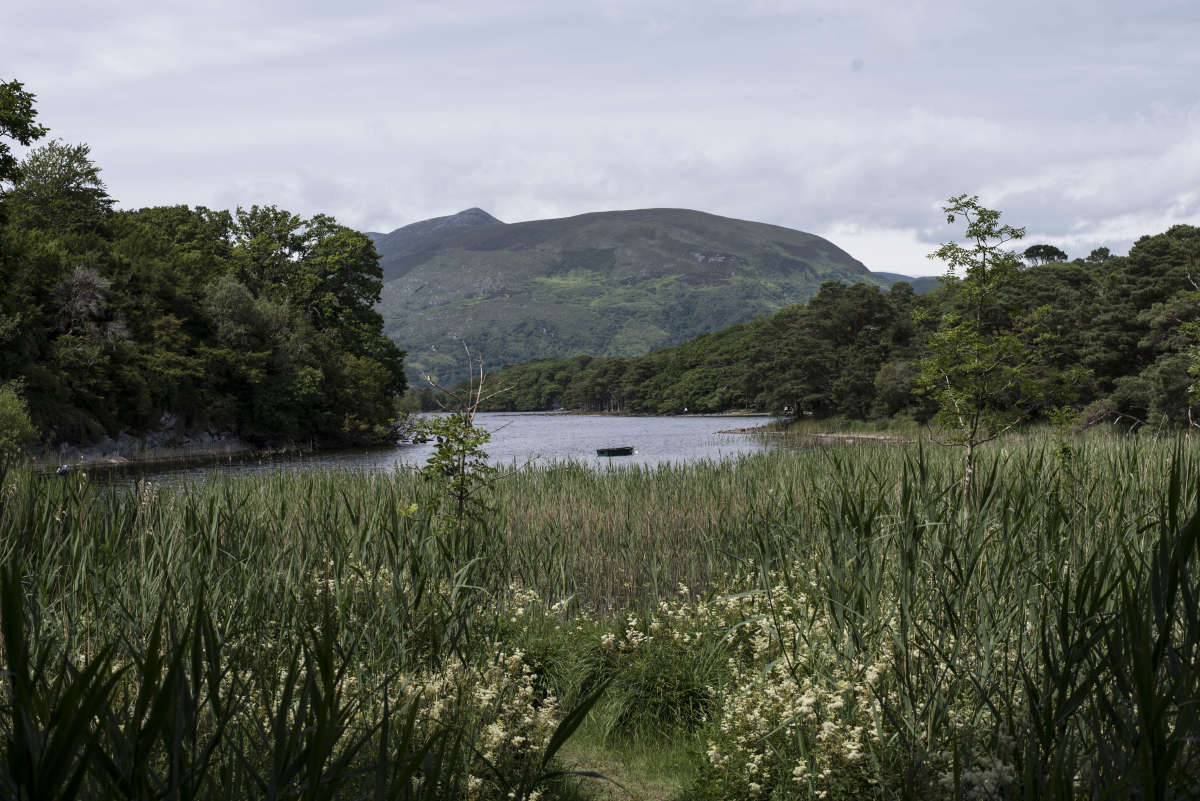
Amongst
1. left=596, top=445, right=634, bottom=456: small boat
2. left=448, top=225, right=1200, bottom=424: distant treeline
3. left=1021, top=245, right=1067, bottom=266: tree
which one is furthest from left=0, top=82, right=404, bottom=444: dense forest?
left=1021, top=245, right=1067, bottom=266: tree

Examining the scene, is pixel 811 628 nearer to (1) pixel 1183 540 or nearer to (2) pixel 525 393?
(1) pixel 1183 540

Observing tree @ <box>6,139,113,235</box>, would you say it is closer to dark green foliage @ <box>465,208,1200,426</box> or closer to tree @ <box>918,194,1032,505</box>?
dark green foliage @ <box>465,208,1200,426</box>

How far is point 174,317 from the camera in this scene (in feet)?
117

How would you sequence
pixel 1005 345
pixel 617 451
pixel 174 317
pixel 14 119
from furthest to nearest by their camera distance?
pixel 174 317 → pixel 617 451 → pixel 14 119 → pixel 1005 345

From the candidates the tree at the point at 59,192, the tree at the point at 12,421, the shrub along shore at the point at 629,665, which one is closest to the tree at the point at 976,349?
the shrub along shore at the point at 629,665

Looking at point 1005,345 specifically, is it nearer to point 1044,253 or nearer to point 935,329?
point 935,329

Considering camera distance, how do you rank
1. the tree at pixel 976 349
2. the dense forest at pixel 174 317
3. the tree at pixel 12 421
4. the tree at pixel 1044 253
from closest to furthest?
the tree at pixel 976 349
the tree at pixel 12 421
the dense forest at pixel 174 317
the tree at pixel 1044 253

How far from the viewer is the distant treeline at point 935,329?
22.9 meters

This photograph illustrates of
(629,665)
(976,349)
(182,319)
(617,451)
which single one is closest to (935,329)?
(617,451)

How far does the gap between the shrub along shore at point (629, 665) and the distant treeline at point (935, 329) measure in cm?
157

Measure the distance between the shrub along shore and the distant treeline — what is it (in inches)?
61.7

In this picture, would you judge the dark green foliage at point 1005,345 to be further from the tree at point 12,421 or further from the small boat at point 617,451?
the tree at point 12,421

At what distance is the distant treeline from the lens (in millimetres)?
22938

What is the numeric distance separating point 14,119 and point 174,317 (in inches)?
652
